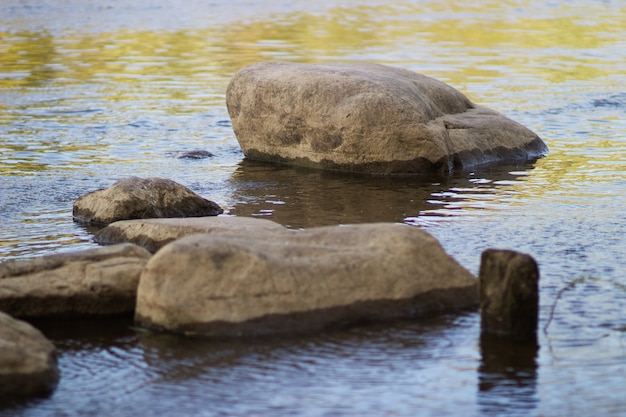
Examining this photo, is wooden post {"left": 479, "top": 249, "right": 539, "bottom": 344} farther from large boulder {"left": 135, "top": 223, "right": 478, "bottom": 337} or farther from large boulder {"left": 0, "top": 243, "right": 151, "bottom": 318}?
large boulder {"left": 0, "top": 243, "right": 151, "bottom": 318}

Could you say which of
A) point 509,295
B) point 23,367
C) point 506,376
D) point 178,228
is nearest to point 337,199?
point 178,228

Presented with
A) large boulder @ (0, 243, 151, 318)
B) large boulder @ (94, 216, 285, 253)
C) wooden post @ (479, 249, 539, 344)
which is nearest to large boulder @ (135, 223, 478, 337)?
large boulder @ (0, 243, 151, 318)

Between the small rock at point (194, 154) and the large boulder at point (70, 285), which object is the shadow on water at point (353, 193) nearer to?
the small rock at point (194, 154)

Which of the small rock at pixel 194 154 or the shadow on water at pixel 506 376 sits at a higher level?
the small rock at pixel 194 154

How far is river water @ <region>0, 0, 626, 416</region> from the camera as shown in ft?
19.7

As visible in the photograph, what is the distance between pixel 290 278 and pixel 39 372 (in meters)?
1.67

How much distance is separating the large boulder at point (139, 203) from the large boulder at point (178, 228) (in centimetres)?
97

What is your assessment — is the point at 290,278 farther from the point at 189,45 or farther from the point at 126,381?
the point at 189,45

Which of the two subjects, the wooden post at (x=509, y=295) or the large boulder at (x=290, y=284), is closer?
the wooden post at (x=509, y=295)

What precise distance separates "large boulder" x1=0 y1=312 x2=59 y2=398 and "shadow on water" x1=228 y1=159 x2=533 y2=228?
3.99 metres

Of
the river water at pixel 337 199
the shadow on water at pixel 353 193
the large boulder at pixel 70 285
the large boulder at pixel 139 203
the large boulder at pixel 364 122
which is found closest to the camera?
the river water at pixel 337 199

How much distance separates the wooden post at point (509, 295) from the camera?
6.57 m

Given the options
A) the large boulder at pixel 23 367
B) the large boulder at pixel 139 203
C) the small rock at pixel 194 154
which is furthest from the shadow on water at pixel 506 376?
the small rock at pixel 194 154

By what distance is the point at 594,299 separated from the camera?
7.44 m
